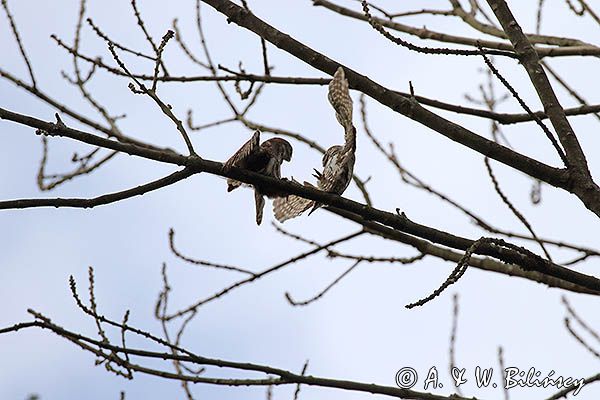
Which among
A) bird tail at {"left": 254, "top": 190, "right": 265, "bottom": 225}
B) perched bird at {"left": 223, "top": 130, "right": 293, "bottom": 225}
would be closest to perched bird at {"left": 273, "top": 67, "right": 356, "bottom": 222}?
perched bird at {"left": 223, "top": 130, "right": 293, "bottom": 225}

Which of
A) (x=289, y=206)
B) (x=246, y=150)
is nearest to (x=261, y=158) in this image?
(x=246, y=150)

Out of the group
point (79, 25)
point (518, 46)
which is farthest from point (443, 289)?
point (79, 25)

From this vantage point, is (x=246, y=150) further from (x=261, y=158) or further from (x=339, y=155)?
(x=339, y=155)

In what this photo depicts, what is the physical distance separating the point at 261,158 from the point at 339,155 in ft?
2.41

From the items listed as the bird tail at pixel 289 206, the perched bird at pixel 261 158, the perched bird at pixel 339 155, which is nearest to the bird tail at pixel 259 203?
the perched bird at pixel 261 158

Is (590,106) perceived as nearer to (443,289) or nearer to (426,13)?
(426,13)

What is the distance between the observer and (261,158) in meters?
3.87

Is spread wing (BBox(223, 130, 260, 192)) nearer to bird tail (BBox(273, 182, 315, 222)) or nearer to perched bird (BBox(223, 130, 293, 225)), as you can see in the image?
perched bird (BBox(223, 130, 293, 225))

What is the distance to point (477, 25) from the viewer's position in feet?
16.2

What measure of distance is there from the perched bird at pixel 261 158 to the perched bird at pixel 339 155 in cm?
29


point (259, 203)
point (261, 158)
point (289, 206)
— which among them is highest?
point (261, 158)

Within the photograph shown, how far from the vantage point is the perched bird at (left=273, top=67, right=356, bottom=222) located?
3020 mm

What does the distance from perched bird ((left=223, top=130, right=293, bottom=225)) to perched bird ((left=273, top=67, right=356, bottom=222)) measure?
29cm

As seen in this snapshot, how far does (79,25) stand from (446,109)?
2.25 metres
